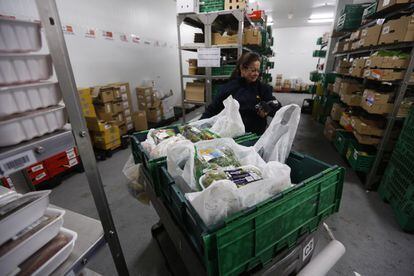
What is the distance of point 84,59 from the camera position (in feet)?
10.2

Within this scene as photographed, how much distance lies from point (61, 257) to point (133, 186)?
734mm

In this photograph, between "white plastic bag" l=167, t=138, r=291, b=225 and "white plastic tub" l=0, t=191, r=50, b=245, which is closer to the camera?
"white plastic tub" l=0, t=191, r=50, b=245

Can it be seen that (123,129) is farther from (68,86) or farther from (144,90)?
(68,86)

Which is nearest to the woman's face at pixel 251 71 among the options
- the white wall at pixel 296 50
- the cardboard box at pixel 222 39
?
the cardboard box at pixel 222 39

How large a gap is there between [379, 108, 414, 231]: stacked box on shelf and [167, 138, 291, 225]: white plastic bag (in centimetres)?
174

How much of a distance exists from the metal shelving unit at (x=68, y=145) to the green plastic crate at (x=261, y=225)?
27 centimetres

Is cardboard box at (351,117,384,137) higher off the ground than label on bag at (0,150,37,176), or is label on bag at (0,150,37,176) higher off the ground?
label on bag at (0,150,37,176)

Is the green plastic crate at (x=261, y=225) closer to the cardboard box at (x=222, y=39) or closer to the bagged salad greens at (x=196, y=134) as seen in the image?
the bagged salad greens at (x=196, y=134)

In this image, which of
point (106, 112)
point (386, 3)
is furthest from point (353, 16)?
point (106, 112)

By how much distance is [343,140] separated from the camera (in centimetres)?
292

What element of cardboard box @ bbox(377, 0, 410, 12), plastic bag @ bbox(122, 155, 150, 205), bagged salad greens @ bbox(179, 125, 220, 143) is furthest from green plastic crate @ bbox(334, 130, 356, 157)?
plastic bag @ bbox(122, 155, 150, 205)

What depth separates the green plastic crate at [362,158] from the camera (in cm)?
230

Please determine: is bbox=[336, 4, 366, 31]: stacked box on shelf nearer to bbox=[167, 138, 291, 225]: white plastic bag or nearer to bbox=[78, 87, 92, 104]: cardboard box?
bbox=[167, 138, 291, 225]: white plastic bag

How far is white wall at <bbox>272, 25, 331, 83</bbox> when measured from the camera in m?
9.39
